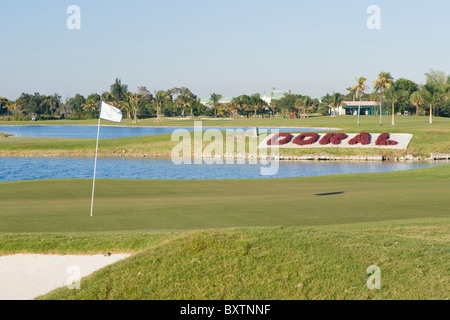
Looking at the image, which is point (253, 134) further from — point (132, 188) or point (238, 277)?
point (238, 277)

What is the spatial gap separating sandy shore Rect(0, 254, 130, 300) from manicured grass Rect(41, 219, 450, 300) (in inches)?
51.9

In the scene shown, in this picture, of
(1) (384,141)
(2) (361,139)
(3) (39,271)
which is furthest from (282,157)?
(3) (39,271)

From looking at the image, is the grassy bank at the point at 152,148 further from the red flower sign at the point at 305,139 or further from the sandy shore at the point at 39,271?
the sandy shore at the point at 39,271

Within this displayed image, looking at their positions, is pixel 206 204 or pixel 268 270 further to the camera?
pixel 206 204

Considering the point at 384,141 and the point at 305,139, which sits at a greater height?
the point at 305,139

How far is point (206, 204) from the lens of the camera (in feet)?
77.4

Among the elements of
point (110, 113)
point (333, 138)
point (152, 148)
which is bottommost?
point (152, 148)

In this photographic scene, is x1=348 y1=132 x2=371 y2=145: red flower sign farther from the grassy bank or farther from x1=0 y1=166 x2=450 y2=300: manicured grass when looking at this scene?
x1=0 y1=166 x2=450 y2=300: manicured grass

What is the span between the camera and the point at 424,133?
2950 inches

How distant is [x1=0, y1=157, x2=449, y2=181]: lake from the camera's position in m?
52.4

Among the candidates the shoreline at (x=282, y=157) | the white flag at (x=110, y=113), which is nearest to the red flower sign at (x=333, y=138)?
Answer: the shoreline at (x=282, y=157)

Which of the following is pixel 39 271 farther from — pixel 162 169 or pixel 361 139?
pixel 361 139

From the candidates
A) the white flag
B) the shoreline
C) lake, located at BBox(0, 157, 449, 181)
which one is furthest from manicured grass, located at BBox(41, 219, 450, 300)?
the shoreline

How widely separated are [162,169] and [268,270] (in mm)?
49918
